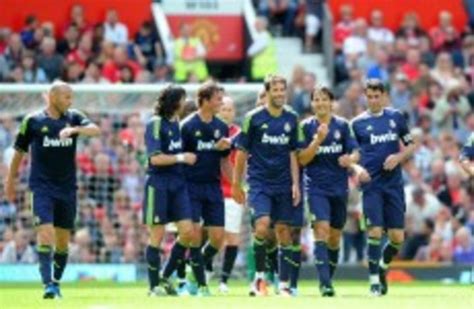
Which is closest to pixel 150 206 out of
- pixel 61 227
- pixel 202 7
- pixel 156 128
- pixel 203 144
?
pixel 156 128

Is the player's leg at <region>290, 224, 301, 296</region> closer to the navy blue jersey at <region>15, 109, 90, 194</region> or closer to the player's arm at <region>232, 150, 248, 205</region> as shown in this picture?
the player's arm at <region>232, 150, 248, 205</region>

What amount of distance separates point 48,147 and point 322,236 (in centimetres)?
333

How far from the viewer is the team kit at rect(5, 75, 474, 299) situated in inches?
971

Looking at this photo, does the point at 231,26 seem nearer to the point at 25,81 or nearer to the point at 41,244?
the point at 25,81

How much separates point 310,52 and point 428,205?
6.15 meters

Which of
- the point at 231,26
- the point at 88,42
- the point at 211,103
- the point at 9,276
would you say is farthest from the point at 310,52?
the point at 211,103

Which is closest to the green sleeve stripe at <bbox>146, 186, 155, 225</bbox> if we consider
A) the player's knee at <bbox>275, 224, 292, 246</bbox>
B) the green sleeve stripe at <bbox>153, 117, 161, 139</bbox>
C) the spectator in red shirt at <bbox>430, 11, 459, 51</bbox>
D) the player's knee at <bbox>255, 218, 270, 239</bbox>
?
the green sleeve stripe at <bbox>153, 117, 161, 139</bbox>

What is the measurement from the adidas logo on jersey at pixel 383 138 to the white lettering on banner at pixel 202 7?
46.9 ft

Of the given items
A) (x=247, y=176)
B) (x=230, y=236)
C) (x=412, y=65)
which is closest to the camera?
(x=247, y=176)

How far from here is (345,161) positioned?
25.5 m

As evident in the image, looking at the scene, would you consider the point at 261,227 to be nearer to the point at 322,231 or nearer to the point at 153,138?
the point at 322,231

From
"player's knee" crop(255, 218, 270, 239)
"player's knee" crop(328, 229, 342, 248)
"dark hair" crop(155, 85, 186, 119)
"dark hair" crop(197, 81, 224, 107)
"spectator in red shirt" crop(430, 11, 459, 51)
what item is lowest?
"player's knee" crop(328, 229, 342, 248)

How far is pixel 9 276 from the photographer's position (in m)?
31.4

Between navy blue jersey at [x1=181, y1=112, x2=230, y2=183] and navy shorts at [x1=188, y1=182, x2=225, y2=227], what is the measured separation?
91mm
